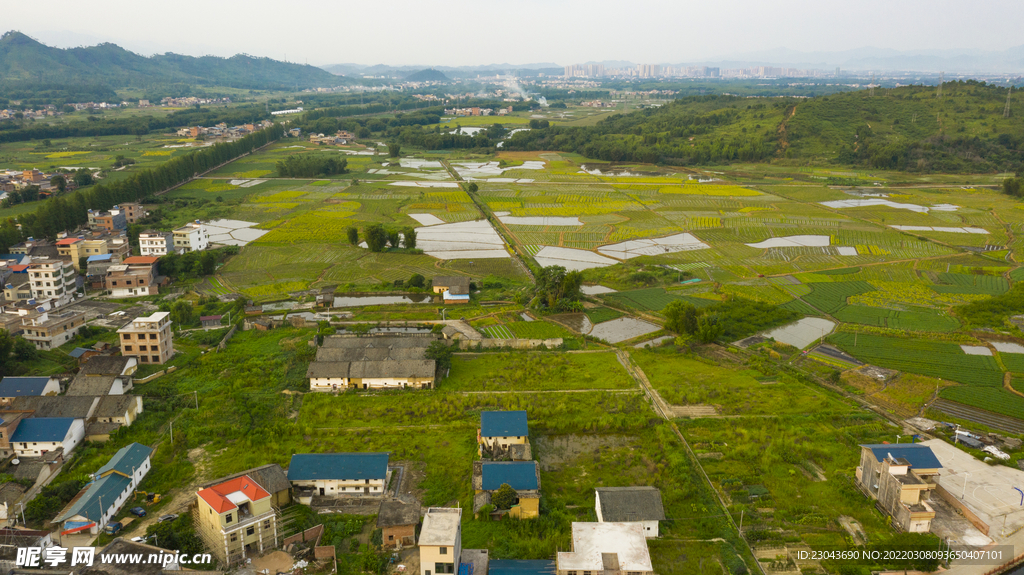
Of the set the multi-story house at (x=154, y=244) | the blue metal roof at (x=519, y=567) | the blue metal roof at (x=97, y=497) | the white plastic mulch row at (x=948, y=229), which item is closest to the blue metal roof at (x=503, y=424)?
the blue metal roof at (x=519, y=567)

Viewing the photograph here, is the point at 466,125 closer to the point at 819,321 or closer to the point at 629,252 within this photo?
the point at 629,252

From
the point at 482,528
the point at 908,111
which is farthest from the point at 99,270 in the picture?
the point at 908,111

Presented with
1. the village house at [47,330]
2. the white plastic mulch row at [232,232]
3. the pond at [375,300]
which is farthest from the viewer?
the white plastic mulch row at [232,232]

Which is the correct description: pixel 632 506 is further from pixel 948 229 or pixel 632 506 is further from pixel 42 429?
pixel 948 229

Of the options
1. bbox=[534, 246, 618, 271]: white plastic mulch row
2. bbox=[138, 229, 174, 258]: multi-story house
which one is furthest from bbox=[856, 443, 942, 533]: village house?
bbox=[138, 229, 174, 258]: multi-story house

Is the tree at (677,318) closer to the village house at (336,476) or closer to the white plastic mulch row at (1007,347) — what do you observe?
the white plastic mulch row at (1007,347)

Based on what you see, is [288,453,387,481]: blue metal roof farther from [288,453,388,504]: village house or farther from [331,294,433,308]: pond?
[331,294,433,308]: pond

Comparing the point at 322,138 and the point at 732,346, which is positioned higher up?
the point at 322,138
